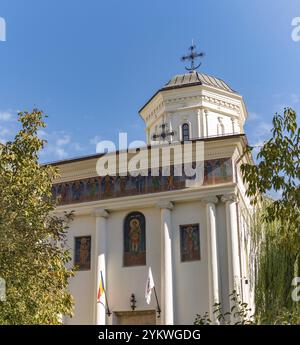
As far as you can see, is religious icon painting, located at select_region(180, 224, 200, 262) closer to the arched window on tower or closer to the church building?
the church building

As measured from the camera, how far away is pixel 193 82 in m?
25.7

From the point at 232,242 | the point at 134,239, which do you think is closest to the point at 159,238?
the point at 134,239

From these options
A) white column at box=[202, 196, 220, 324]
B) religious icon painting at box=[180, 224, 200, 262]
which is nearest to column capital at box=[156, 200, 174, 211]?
religious icon painting at box=[180, 224, 200, 262]

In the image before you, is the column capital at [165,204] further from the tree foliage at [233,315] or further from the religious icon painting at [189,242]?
the tree foliage at [233,315]

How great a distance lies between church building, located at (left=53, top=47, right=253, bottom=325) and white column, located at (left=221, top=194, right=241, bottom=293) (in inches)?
1.4

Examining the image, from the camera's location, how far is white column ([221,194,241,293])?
1880cm

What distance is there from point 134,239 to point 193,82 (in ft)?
29.4

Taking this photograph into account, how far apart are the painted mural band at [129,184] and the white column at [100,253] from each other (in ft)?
2.58

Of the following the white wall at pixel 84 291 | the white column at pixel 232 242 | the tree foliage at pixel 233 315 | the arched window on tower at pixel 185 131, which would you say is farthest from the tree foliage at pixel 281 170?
the arched window on tower at pixel 185 131

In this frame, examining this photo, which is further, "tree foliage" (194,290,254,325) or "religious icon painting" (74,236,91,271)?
"religious icon painting" (74,236,91,271)

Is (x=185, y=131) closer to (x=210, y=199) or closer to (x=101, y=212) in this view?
(x=210, y=199)

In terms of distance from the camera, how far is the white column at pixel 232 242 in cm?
1880

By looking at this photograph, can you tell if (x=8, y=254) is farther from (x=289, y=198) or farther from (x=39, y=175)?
(x=289, y=198)

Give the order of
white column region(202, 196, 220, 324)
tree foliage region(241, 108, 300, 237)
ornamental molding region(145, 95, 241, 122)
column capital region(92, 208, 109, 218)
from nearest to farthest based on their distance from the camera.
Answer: tree foliage region(241, 108, 300, 237) → white column region(202, 196, 220, 324) → column capital region(92, 208, 109, 218) → ornamental molding region(145, 95, 241, 122)
